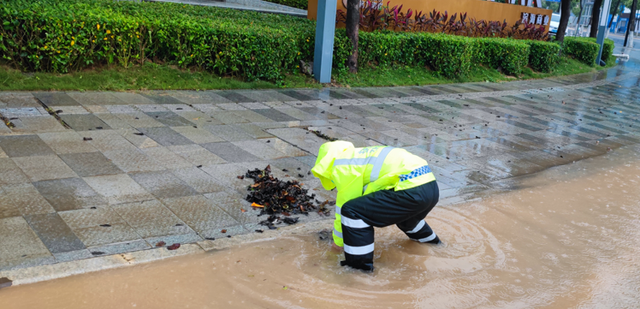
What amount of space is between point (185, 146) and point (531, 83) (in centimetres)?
1233

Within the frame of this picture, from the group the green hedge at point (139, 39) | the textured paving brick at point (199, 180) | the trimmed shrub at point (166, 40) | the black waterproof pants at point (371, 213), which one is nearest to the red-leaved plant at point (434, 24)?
the trimmed shrub at point (166, 40)

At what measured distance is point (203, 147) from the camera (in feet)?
21.6

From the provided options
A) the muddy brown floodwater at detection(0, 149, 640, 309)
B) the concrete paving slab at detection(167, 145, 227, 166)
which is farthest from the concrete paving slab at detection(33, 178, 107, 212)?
the concrete paving slab at detection(167, 145, 227, 166)

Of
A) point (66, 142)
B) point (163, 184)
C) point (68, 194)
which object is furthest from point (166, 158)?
point (68, 194)

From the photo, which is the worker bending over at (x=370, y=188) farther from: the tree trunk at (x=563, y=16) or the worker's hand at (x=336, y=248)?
the tree trunk at (x=563, y=16)

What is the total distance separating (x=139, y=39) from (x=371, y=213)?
684cm

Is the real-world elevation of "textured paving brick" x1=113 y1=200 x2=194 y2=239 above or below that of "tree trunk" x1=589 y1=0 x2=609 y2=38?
below

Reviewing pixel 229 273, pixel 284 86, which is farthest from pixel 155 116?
pixel 229 273

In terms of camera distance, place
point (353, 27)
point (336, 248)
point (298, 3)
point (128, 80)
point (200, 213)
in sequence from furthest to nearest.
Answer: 1. point (298, 3)
2. point (353, 27)
3. point (128, 80)
4. point (200, 213)
5. point (336, 248)

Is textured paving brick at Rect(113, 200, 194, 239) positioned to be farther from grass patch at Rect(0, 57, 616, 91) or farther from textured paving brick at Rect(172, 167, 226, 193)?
grass patch at Rect(0, 57, 616, 91)

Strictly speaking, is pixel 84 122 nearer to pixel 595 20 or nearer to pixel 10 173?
pixel 10 173

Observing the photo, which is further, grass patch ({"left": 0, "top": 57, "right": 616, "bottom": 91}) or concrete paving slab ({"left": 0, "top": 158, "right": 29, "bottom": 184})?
grass patch ({"left": 0, "top": 57, "right": 616, "bottom": 91})

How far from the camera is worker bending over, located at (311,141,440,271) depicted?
3945 mm

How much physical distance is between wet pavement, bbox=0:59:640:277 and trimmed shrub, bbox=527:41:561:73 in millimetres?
5836
